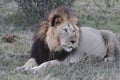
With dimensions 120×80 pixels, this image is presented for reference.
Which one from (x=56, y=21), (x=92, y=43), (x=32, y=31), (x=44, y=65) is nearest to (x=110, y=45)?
(x=92, y=43)

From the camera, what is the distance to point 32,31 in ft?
29.3

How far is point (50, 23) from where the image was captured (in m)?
6.04

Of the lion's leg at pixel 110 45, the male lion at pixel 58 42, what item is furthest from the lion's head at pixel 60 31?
the lion's leg at pixel 110 45

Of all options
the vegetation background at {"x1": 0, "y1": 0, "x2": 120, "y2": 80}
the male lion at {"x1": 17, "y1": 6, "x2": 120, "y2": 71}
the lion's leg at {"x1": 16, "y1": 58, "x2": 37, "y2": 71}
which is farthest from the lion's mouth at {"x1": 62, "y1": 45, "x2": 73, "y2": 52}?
the lion's leg at {"x1": 16, "y1": 58, "x2": 37, "y2": 71}

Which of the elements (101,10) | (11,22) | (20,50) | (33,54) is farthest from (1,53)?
(101,10)

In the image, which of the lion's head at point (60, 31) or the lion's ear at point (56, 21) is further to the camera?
the lion's ear at point (56, 21)

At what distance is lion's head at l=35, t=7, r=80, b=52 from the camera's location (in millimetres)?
5832

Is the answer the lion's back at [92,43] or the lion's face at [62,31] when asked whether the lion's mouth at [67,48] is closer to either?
the lion's face at [62,31]

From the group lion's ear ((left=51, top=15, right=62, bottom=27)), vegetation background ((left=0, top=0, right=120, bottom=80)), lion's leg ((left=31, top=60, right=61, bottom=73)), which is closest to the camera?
vegetation background ((left=0, top=0, right=120, bottom=80))

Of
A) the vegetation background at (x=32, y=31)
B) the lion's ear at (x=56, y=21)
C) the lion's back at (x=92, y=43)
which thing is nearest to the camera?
the vegetation background at (x=32, y=31)

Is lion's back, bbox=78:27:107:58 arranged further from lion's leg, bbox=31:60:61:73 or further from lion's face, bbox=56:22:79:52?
lion's leg, bbox=31:60:61:73

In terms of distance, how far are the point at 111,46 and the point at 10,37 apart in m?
1.84

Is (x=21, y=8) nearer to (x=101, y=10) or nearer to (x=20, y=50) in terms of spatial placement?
(x=101, y=10)

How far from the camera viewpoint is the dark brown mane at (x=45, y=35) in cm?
600
